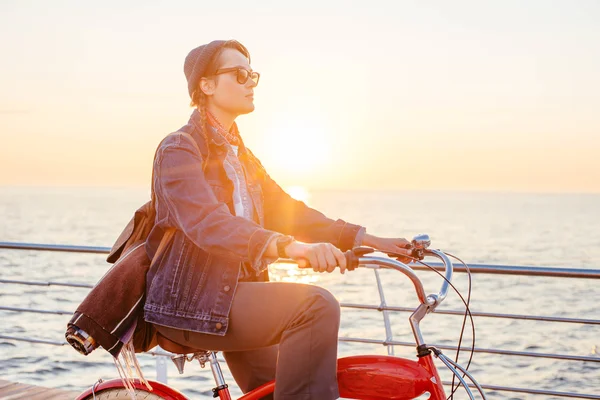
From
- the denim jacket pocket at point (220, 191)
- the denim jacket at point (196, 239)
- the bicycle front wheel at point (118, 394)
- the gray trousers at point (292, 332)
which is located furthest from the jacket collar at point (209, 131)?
the bicycle front wheel at point (118, 394)

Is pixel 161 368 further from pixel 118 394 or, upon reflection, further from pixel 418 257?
pixel 418 257

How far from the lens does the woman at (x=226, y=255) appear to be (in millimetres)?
1944

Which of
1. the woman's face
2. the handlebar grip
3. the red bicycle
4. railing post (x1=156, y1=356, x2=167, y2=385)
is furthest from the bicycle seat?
railing post (x1=156, y1=356, x2=167, y2=385)

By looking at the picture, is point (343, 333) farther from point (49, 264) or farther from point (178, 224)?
point (49, 264)

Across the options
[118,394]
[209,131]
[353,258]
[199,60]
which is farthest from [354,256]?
[118,394]

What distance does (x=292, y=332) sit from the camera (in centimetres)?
196

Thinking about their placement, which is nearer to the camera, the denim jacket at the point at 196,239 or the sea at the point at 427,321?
the denim jacket at the point at 196,239

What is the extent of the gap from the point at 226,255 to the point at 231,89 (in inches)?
20.5

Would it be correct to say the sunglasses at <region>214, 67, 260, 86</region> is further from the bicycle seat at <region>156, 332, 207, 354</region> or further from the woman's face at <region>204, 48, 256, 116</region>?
the bicycle seat at <region>156, 332, 207, 354</region>

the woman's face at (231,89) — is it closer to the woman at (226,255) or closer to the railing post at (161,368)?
the woman at (226,255)

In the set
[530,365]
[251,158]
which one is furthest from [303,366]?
[530,365]

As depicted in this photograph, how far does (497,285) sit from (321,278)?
712cm

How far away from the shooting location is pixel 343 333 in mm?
15258

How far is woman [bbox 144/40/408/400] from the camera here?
1.94 metres
